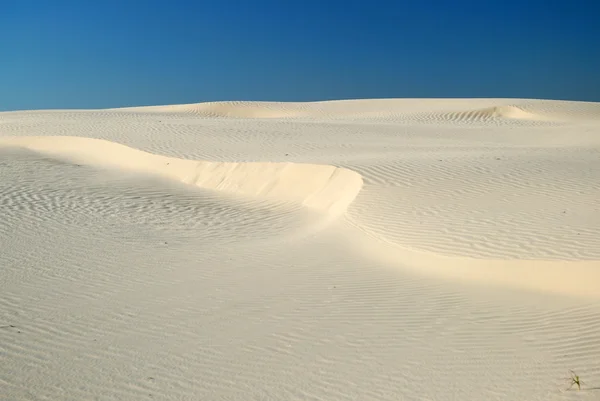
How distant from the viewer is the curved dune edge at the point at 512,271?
6.47m

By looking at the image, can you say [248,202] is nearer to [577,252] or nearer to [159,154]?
[159,154]

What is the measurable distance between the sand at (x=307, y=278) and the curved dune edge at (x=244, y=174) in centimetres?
6

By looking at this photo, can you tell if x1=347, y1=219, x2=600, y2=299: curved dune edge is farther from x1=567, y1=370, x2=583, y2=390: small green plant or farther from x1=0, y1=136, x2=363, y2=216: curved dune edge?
x1=0, y1=136, x2=363, y2=216: curved dune edge

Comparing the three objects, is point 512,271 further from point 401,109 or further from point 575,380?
point 401,109

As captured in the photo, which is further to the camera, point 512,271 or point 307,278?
point 307,278

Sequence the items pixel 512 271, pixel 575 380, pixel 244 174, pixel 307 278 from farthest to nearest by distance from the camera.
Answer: pixel 244 174, pixel 307 278, pixel 512 271, pixel 575 380

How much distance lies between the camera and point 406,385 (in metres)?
4.45

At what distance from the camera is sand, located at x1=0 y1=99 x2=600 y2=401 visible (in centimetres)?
462

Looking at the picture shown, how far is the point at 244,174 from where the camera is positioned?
47.2 ft

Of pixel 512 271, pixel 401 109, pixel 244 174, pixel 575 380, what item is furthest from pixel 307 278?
Result: pixel 401 109

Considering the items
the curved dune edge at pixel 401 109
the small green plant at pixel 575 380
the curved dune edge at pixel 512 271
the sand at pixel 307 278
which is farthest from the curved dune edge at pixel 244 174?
the curved dune edge at pixel 401 109

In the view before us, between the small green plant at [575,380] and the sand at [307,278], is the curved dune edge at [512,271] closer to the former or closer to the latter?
the sand at [307,278]

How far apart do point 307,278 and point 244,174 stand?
723 centimetres

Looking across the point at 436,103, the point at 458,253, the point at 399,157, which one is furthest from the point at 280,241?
the point at 436,103
